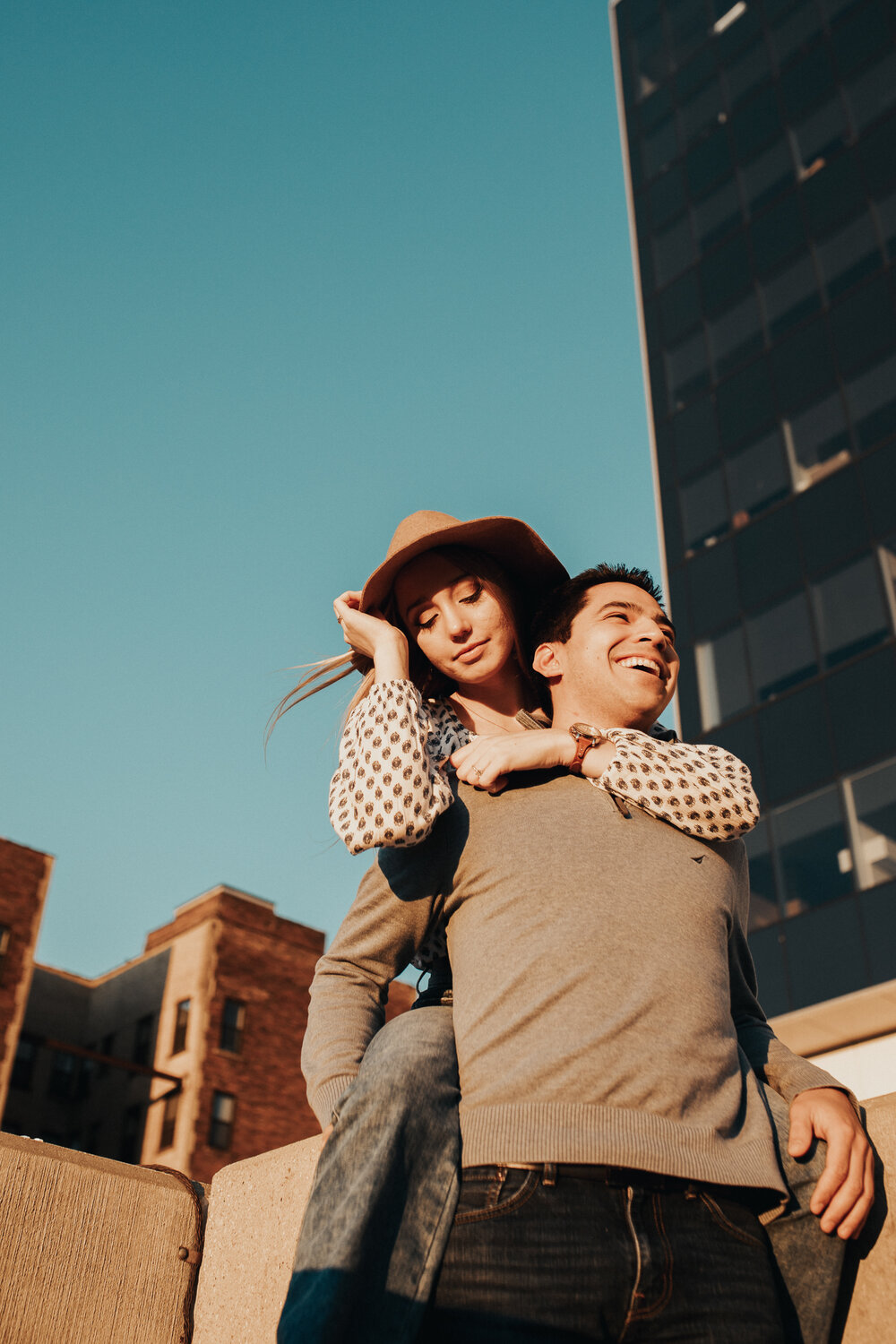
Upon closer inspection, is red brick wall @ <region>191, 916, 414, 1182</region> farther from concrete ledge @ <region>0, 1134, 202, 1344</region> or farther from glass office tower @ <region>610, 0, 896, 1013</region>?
concrete ledge @ <region>0, 1134, 202, 1344</region>

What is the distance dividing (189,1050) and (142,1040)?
3540mm

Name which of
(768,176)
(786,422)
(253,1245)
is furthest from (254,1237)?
(768,176)

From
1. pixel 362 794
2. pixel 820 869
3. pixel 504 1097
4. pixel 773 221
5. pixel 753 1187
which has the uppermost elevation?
pixel 773 221

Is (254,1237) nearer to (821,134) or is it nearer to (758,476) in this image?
(758,476)

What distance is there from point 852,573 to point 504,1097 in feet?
70.7

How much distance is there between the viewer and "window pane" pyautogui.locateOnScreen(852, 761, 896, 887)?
18.5 meters

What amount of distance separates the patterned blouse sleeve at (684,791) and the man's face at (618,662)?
35cm

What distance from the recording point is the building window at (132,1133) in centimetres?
3494

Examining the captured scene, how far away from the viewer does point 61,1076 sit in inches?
1529

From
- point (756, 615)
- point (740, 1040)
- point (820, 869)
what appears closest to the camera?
point (740, 1040)

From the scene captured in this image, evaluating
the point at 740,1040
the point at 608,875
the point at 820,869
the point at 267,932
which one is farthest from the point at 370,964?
the point at 267,932

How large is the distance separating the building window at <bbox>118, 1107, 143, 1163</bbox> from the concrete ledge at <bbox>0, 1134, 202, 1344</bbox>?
116ft

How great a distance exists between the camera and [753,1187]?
6.63 ft

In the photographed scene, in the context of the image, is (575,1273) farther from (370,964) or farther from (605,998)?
(370,964)
